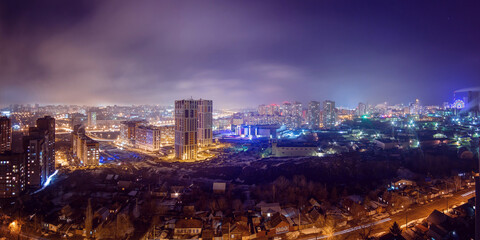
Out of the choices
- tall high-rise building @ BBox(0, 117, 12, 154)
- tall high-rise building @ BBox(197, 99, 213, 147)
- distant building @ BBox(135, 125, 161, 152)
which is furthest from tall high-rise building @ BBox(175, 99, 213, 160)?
tall high-rise building @ BBox(0, 117, 12, 154)

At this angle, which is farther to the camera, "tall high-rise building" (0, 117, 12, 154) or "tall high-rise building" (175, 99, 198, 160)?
"tall high-rise building" (175, 99, 198, 160)

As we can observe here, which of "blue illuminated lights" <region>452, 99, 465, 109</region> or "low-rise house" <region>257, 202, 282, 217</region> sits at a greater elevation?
"blue illuminated lights" <region>452, 99, 465, 109</region>

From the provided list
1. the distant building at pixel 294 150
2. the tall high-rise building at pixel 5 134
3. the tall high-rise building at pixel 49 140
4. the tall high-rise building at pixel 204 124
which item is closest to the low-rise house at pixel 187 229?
the tall high-rise building at pixel 49 140

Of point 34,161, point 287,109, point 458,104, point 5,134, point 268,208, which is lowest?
point 268,208

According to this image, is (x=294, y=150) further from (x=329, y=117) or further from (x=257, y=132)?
(x=329, y=117)

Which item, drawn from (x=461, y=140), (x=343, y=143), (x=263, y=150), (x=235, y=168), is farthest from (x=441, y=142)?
(x=235, y=168)

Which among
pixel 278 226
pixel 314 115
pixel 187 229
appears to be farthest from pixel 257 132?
pixel 187 229

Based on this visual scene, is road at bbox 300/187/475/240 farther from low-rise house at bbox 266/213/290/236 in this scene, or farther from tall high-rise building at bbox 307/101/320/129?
tall high-rise building at bbox 307/101/320/129
